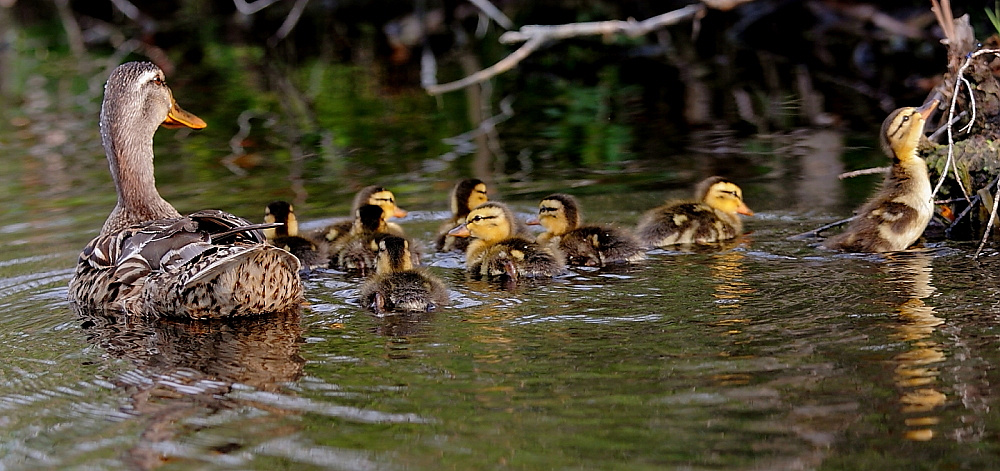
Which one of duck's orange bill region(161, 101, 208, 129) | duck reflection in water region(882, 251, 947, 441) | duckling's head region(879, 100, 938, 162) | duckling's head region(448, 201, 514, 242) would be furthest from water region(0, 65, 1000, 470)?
duck's orange bill region(161, 101, 208, 129)

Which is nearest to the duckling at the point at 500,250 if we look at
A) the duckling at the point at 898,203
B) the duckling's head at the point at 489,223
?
the duckling's head at the point at 489,223

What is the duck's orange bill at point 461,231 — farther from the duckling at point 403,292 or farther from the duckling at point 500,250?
the duckling at point 403,292

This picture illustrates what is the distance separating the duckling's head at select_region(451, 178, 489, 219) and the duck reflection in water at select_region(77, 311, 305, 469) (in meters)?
1.93

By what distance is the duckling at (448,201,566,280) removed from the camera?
19.3 ft

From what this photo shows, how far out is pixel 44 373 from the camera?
4.55 metres

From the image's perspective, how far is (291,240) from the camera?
649 centimetres

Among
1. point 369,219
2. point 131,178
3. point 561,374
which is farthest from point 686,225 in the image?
point 131,178

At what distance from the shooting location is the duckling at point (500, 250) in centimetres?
589

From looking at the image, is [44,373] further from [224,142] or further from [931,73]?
[931,73]

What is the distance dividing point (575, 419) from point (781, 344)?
100 centimetres

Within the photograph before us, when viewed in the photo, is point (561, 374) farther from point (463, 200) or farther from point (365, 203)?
point (365, 203)

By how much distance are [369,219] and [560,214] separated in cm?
100

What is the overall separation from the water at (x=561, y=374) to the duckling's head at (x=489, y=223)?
0.24 meters

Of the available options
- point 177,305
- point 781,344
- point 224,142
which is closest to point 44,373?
point 177,305
